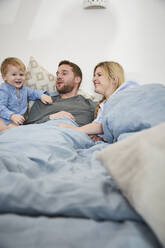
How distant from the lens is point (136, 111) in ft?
3.06

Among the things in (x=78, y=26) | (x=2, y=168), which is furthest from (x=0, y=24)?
(x=2, y=168)

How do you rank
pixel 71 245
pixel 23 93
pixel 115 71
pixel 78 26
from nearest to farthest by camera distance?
pixel 71 245 → pixel 115 71 → pixel 23 93 → pixel 78 26

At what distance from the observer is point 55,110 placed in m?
1.65

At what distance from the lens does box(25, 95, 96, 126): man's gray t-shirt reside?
1.62 meters

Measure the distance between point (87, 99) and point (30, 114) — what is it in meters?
0.51

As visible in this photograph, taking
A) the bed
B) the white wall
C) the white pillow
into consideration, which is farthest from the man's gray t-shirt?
the bed

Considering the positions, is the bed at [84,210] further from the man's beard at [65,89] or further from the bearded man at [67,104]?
→ the man's beard at [65,89]

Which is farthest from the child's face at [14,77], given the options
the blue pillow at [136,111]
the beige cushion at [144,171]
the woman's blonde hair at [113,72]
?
the beige cushion at [144,171]

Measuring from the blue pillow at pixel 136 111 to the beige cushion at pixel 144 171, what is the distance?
1.48ft

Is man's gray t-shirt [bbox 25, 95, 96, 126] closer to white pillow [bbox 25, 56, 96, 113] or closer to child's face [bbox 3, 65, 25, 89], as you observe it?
white pillow [bbox 25, 56, 96, 113]

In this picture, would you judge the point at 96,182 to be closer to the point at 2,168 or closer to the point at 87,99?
the point at 2,168

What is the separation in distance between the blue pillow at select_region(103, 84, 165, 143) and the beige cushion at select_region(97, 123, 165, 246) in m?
0.45

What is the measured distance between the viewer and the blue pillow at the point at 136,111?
2.89 ft

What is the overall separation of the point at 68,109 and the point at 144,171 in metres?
1.32
